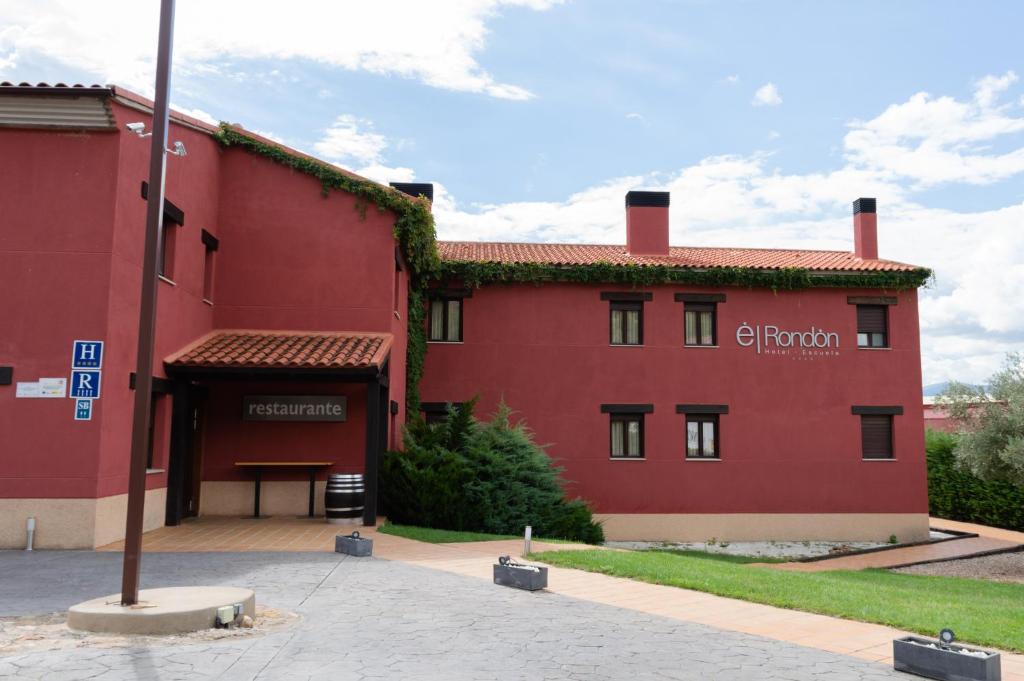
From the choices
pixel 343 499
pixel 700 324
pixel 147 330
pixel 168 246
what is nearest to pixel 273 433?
pixel 343 499

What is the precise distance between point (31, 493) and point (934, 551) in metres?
18.0

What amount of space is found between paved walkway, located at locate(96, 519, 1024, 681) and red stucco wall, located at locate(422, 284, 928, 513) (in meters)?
7.09

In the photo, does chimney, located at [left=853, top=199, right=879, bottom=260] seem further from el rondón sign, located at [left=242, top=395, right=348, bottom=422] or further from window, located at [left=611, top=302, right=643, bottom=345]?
el rondón sign, located at [left=242, top=395, right=348, bottom=422]

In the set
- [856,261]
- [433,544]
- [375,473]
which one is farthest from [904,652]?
[856,261]

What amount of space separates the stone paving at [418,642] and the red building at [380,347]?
151 inches

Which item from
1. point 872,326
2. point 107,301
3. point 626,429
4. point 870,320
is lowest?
point 626,429

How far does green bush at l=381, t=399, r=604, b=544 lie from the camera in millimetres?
14383

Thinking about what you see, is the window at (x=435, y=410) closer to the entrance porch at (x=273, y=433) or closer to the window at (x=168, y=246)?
the entrance porch at (x=273, y=433)

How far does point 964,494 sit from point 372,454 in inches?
725

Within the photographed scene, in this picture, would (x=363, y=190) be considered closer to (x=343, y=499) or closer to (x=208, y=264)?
(x=208, y=264)

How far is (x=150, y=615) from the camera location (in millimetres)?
6246

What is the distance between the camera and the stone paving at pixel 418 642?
5.33 m

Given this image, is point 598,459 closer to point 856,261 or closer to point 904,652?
point 856,261

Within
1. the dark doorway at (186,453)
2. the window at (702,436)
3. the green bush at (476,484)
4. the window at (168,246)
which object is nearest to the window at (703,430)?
the window at (702,436)
